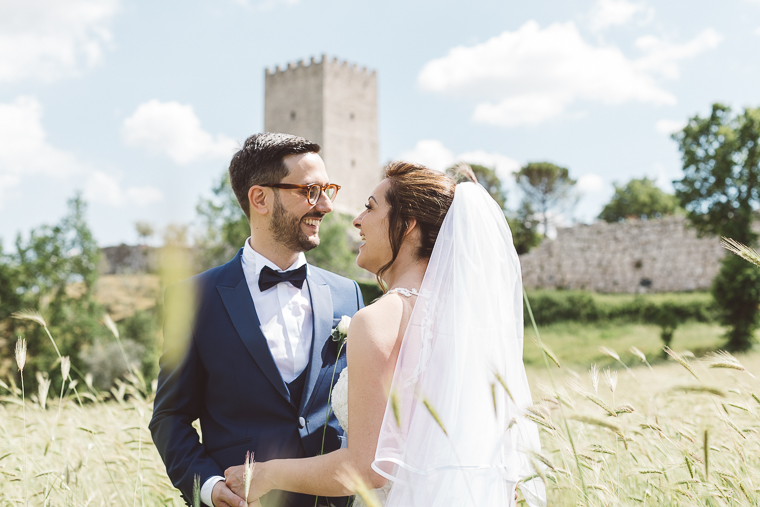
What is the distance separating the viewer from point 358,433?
1.93 metres

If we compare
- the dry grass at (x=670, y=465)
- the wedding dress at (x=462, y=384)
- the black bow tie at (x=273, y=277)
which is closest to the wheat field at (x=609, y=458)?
the dry grass at (x=670, y=465)

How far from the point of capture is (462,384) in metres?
2.16

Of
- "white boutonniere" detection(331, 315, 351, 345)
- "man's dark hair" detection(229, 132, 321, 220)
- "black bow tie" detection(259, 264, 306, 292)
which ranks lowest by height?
"white boutonniere" detection(331, 315, 351, 345)

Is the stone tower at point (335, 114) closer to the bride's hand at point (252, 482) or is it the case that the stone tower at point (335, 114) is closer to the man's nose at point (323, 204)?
the man's nose at point (323, 204)

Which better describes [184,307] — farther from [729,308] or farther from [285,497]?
[729,308]

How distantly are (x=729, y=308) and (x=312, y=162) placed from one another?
16.2 metres

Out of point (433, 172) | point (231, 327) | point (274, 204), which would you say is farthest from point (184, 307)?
point (433, 172)

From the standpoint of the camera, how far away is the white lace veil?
2012mm

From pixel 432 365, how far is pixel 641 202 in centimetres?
4749

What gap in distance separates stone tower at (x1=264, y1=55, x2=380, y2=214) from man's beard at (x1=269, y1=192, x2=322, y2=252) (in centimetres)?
3156

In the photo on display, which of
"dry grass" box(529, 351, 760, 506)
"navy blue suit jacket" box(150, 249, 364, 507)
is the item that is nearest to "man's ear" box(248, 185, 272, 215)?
"navy blue suit jacket" box(150, 249, 364, 507)

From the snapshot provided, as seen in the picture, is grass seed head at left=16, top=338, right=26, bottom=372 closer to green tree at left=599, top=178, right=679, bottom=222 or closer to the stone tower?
the stone tower

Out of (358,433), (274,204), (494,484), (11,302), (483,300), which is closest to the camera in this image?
(358,433)

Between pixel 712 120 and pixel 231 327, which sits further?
pixel 712 120
